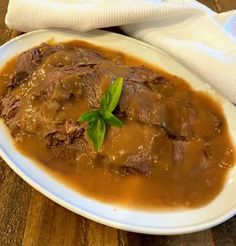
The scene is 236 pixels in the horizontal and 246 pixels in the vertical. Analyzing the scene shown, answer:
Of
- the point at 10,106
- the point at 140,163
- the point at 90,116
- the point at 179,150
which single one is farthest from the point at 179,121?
the point at 10,106

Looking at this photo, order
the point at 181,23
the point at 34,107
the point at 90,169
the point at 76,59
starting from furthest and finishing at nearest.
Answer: the point at 181,23, the point at 76,59, the point at 34,107, the point at 90,169

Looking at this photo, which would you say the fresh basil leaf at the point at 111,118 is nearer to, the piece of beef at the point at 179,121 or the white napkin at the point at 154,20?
the piece of beef at the point at 179,121

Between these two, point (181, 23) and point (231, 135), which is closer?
point (231, 135)

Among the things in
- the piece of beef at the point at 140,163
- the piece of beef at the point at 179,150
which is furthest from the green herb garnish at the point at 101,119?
the piece of beef at the point at 179,150

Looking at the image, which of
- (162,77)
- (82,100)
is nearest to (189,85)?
(162,77)

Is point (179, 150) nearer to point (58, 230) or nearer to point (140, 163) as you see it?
point (140, 163)

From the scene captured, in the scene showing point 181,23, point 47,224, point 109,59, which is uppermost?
point 181,23

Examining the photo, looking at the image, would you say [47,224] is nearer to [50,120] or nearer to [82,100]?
[50,120]
